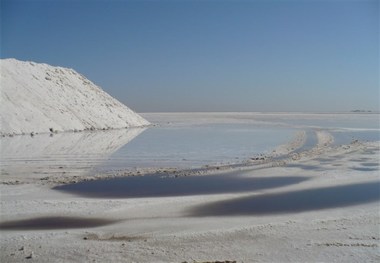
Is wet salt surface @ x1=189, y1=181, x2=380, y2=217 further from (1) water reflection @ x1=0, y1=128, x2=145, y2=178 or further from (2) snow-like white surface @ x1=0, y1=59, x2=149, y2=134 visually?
(2) snow-like white surface @ x1=0, y1=59, x2=149, y2=134

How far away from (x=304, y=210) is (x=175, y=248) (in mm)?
3469

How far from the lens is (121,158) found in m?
16.8

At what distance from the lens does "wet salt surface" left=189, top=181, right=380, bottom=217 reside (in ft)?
28.2

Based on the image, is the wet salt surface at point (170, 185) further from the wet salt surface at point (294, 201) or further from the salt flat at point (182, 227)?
the wet salt surface at point (294, 201)

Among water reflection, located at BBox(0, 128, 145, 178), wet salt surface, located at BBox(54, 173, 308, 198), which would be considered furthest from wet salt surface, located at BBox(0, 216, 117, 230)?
water reflection, located at BBox(0, 128, 145, 178)

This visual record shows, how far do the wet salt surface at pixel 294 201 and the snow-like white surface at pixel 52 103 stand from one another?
929 inches

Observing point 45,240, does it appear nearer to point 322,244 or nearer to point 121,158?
point 322,244

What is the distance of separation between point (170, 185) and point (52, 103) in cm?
2814

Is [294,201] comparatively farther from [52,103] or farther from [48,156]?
[52,103]

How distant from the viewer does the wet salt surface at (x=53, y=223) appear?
7555 millimetres

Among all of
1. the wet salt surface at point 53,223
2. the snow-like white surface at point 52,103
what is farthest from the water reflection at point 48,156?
the snow-like white surface at point 52,103

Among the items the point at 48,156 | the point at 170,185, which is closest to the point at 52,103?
the point at 48,156

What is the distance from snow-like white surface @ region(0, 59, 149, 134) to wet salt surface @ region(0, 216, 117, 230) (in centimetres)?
2268

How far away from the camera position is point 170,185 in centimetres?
1137
